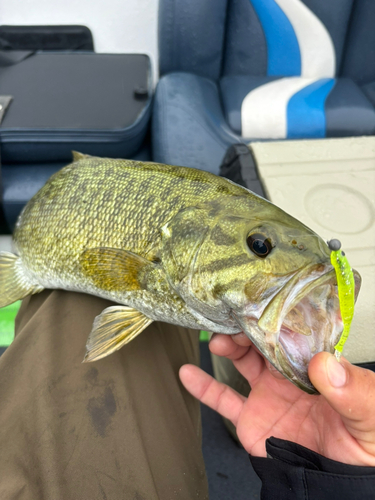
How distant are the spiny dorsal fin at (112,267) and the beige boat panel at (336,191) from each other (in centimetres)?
62

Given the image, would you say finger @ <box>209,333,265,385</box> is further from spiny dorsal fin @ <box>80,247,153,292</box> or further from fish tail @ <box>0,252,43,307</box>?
fish tail @ <box>0,252,43,307</box>

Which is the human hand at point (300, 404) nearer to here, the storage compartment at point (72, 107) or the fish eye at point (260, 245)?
the fish eye at point (260, 245)

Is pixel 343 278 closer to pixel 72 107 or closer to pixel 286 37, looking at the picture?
pixel 72 107

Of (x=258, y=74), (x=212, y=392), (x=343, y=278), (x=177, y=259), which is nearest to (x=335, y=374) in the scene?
(x=343, y=278)

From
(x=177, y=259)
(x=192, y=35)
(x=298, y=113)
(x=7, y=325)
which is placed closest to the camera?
(x=177, y=259)

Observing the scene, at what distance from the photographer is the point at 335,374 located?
648 millimetres

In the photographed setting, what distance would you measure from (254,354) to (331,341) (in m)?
0.43

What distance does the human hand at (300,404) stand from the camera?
66 cm

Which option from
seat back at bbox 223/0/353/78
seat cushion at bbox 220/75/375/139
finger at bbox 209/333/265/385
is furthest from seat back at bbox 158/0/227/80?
finger at bbox 209/333/265/385

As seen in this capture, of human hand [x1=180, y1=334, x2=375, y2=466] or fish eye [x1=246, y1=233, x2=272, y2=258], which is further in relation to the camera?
fish eye [x1=246, y1=233, x2=272, y2=258]

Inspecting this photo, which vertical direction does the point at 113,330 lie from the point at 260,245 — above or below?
below

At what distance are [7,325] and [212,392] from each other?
143 cm

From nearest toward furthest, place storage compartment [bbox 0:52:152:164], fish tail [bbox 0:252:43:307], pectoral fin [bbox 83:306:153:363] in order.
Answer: pectoral fin [bbox 83:306:153:363] → fish tail [bbox 0:252:43:307] → storage compartment [bbox 0:52:152:164]

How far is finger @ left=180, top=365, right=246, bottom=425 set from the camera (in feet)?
3.56
